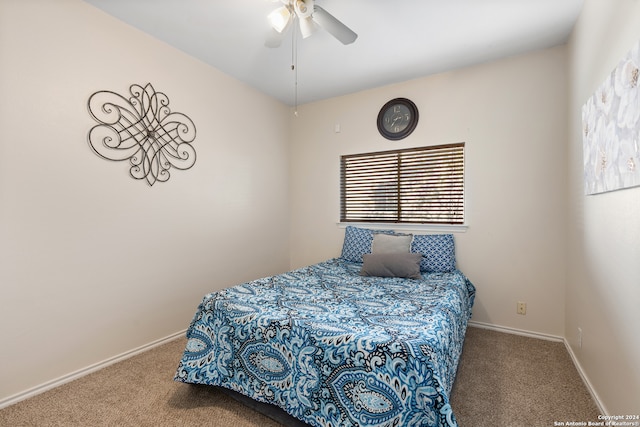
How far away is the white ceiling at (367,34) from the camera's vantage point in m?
2.11

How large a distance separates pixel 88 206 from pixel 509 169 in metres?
3.45

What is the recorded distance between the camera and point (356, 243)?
3314mm

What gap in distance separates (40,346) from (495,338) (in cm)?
341

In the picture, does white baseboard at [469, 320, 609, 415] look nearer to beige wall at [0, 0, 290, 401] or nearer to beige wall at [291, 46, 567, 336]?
beige wall at [291, 46, 567, 336]

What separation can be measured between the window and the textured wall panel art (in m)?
1.25

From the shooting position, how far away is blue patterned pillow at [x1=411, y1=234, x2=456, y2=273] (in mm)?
2844

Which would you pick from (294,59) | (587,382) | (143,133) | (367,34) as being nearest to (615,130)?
(587,382)

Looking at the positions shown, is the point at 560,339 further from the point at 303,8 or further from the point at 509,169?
the point at 303,8

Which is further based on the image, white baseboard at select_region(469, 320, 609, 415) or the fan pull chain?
the fan pull chain

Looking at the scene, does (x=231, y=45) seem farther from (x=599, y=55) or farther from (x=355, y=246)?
(x=599, y=55)

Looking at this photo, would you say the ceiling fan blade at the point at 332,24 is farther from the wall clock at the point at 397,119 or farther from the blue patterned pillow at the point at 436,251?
the blue patterned pillow at the point at 436,251

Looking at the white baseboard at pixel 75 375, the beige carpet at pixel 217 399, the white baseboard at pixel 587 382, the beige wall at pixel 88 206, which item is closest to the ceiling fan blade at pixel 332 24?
the beige wall at pixel 88 206

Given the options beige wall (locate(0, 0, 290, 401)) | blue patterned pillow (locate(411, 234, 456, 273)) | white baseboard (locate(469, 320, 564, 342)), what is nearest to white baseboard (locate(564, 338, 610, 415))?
white baseboard (locate(469, 320, 564, 342))

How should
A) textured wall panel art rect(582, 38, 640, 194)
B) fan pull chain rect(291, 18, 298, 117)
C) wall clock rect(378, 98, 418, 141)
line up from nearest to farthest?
textured wall panel art rect(582, 38, 640, 194) < fan pull chain rect(291, 18, 298, 117) < wall clock rect(378, 98, 418, 141)
